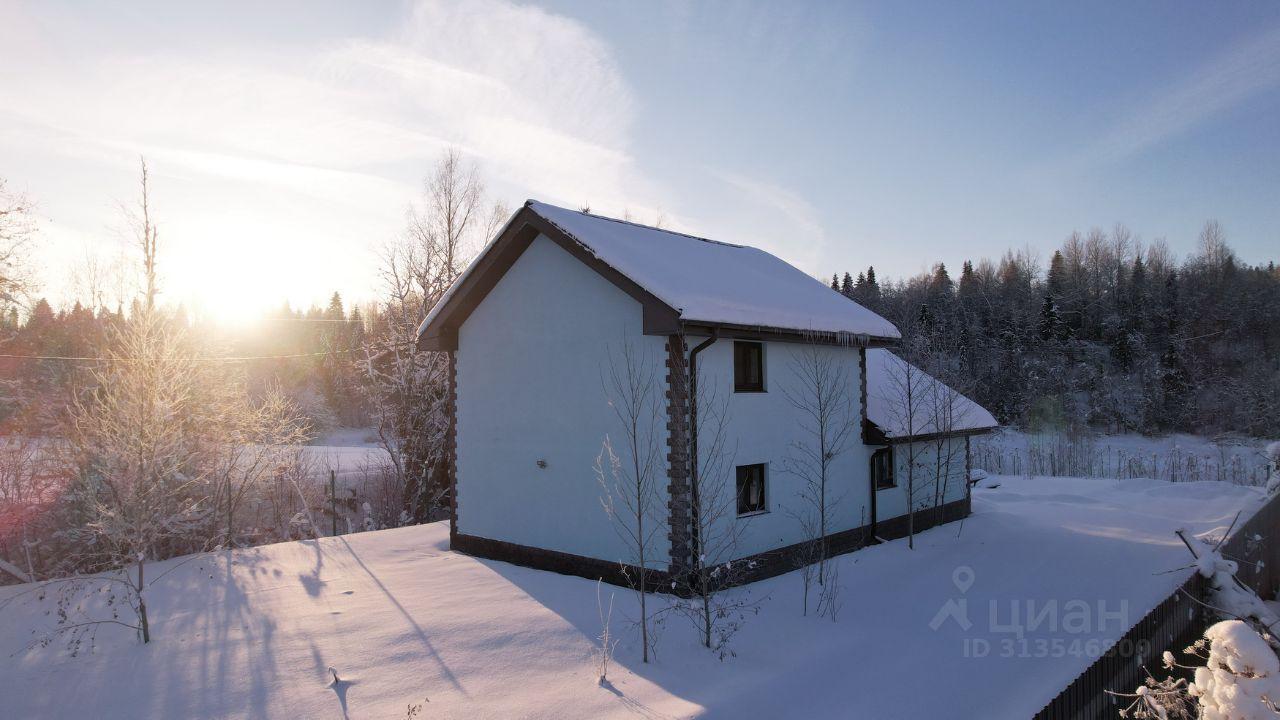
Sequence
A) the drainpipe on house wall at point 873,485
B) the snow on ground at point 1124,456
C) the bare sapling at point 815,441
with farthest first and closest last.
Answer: the snow on ground at point 1124,456 < the drainpipe on house wall at point 873,485 < the bare sapling at point 815,441

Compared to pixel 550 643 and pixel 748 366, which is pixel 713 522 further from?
pixel 550 643

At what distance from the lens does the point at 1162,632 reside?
8.15 m

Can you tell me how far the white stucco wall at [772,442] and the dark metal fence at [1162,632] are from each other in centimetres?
532

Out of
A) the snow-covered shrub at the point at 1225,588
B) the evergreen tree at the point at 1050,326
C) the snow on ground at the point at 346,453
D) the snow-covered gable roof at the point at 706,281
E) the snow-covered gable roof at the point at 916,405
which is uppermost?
the evergreen tree at the point at 1050,326

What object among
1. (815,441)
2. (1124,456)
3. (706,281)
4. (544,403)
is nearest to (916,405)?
(815,441)

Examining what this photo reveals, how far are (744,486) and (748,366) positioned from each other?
85.2 inches

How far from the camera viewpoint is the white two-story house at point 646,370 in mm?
10539

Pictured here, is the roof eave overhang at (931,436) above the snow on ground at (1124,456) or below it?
above

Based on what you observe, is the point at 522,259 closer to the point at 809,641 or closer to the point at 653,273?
the point at 653,273

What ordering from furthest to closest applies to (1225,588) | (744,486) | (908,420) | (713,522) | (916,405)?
(916,405)
(908,420)
(744,486)
(713,522)
(1225,588)

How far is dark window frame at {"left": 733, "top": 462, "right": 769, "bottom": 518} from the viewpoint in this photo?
448 inches

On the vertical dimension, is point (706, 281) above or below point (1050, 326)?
below

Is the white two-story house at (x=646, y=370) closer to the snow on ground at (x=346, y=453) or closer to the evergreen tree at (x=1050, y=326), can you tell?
the snow on ground at (x=346, y=453)

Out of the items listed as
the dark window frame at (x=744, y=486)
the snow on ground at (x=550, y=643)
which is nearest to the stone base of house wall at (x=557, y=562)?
the snow on ground at (x=550, y=643)
